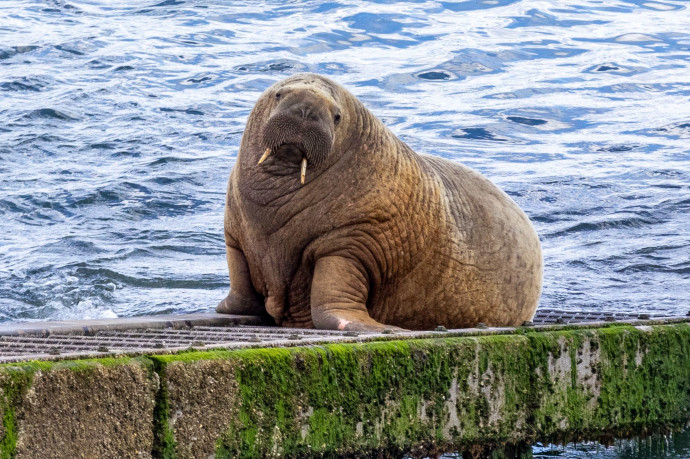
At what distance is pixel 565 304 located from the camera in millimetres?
10500

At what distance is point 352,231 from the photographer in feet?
20.8

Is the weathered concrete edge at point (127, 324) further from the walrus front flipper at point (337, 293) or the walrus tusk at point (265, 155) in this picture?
the walrus tusk at point (265, 155)

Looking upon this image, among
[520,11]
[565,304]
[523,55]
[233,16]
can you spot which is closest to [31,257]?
[565,304]

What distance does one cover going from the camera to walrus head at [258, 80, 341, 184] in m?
5.94

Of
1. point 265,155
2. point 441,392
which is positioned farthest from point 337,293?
point 441,392

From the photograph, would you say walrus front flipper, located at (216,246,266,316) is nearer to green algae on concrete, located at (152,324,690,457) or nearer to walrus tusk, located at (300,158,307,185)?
walrus tusk, located at (300,158,307,185)

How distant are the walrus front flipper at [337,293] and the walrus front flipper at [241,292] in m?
0.57

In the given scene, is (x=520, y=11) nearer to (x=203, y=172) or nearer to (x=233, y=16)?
(x=233, y=16)

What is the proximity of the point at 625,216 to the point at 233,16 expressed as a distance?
15425 millimetres

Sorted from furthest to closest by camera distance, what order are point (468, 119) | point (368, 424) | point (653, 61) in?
1. point (653, 61)
2. point (468, 119)
3. point (368, 424)

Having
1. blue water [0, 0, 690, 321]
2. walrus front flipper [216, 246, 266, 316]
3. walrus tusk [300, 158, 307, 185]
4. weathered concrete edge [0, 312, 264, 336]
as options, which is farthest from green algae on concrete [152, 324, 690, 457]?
blue water [0, 0, 690, 321]

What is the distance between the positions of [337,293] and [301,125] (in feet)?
3.04

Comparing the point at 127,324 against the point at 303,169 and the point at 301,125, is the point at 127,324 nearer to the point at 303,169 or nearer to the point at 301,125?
the point at 303,169

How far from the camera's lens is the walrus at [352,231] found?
618cm
